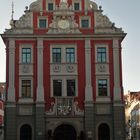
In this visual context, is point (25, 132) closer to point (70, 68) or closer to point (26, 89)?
point (26, 89)

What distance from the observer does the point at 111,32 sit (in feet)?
170

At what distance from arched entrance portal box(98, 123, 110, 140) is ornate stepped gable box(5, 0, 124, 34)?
9.87 m

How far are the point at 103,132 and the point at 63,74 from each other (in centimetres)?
723

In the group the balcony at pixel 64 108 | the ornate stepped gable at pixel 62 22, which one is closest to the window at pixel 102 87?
the balcony at pixel 64 108

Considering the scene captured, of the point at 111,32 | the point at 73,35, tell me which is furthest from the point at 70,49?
the point at 111,32

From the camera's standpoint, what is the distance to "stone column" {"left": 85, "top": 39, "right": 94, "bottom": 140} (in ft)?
163

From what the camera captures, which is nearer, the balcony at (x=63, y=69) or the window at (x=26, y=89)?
the window at (x=26, y=89)

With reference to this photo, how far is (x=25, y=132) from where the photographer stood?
4975 cm

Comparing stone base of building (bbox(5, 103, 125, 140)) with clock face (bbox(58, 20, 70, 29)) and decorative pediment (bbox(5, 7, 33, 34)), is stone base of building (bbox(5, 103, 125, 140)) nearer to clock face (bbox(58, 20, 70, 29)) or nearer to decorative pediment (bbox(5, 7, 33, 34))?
decorative pediment (bbox(5, 7, 33, 34))

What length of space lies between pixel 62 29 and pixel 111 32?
5.18m

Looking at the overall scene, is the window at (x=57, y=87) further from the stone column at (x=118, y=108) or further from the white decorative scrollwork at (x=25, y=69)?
the stone column at (x=118, y=108)

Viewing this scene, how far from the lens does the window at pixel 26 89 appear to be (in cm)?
5072

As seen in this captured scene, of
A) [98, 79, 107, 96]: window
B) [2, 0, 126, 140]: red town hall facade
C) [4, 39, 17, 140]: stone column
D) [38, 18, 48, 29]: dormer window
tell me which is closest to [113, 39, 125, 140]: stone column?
[2, 0, 126, 140]: red town hall facade

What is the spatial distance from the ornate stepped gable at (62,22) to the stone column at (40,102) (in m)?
2.06
